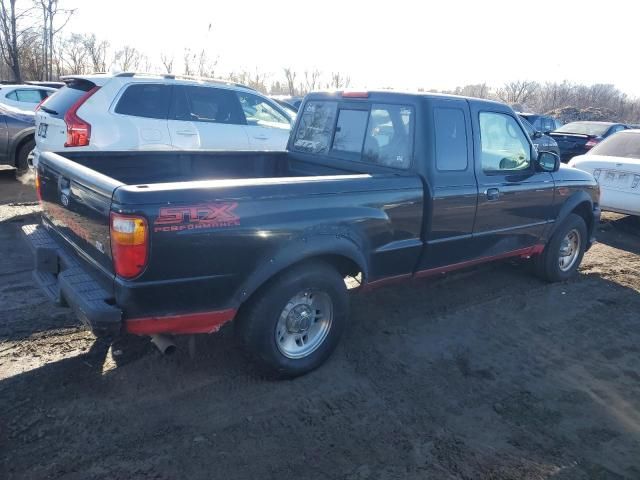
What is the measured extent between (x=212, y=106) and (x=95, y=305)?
526 centimetres

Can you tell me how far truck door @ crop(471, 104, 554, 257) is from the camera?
4441 millimetres

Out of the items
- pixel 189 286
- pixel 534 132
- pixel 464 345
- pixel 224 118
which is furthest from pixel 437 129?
pixel 534 132

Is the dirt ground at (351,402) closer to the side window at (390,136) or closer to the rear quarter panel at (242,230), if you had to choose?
the rear quarter panel at (242,230)

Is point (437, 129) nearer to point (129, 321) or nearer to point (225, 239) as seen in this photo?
point (225, 239)

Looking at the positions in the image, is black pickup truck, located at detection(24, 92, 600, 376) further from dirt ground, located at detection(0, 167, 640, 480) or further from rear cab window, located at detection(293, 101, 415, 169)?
dirt ground, located at detection(0, 167, 640, 480)

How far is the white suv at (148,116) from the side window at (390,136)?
346cm

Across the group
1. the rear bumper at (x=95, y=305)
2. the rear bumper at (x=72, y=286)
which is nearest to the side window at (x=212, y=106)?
the rear bumper at (x=72, y=286)

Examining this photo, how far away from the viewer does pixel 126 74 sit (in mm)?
6926

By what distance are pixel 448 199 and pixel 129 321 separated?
→ 2.53m

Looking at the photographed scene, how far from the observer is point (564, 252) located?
583 centimetres

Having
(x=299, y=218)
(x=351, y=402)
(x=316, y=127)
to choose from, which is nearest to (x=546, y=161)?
(x=316, y=127)

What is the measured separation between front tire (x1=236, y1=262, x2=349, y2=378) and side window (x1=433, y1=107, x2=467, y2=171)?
51.8 inches

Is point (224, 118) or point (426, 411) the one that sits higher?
point (224, 118)

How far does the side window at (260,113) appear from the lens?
7850 mm
